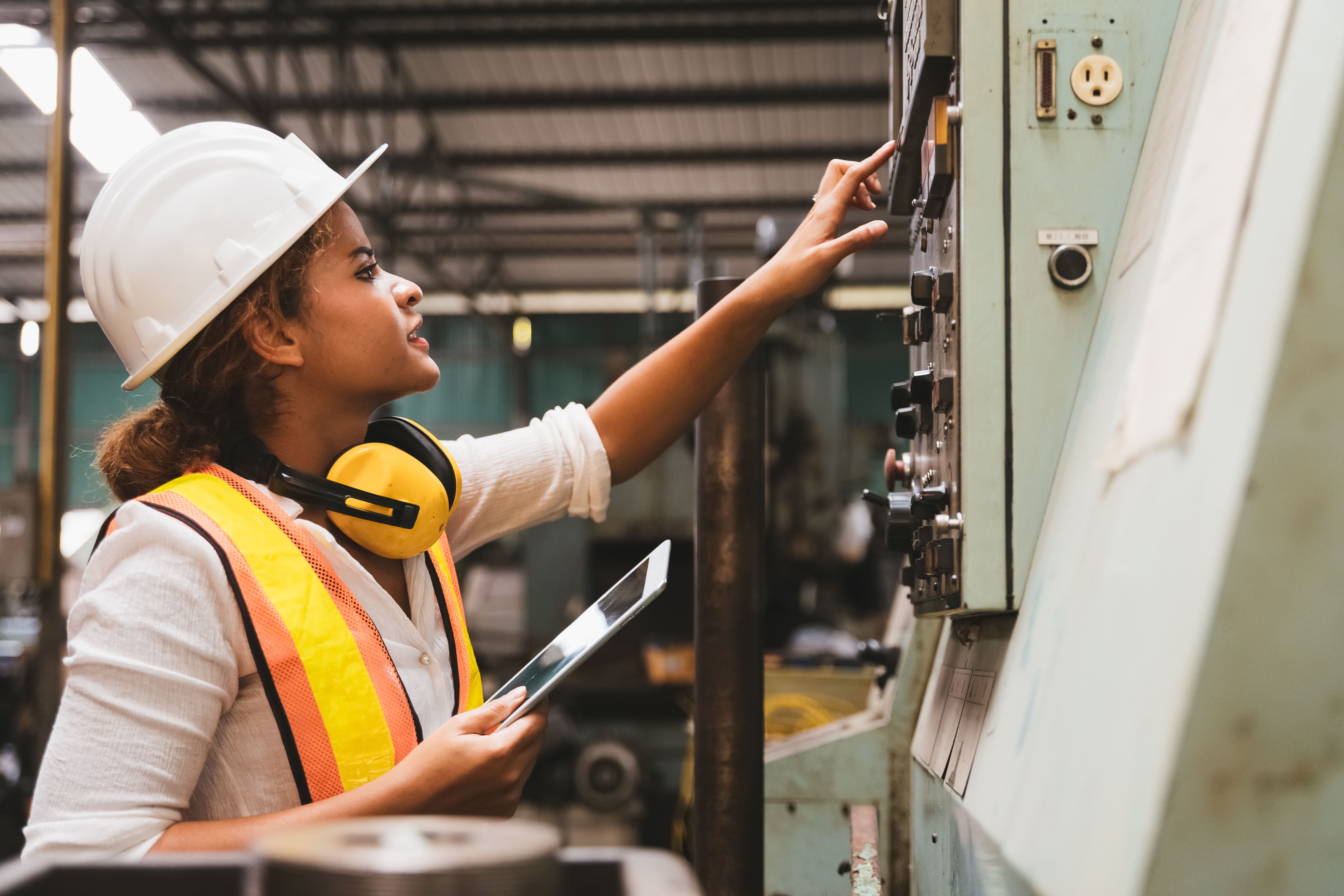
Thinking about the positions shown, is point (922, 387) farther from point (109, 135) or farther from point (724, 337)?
point (109, 135)

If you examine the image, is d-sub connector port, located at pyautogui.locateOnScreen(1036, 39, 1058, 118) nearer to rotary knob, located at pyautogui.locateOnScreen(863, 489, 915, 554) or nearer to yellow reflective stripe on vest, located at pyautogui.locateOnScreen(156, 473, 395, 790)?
rotary knob, located at pyautogui.locateOnScreen(863, 489, 915, 554)

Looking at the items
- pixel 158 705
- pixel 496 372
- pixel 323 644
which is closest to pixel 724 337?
pixel 323 644

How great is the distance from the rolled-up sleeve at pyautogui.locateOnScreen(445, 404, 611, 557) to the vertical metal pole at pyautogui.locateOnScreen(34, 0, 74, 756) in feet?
7.38

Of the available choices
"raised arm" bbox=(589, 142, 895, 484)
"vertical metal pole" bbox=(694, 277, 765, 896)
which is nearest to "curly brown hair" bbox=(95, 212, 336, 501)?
"raised arm" bbox=(589, 142, 895, 484)

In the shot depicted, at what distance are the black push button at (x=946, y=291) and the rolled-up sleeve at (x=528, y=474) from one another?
0.44 meters

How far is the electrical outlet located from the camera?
1009mm

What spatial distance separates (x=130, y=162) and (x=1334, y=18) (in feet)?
3.46

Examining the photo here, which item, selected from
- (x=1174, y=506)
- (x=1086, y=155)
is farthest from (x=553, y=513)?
(x=1174, y=506)

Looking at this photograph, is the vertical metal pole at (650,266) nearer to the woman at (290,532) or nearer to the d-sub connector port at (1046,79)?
the woman at (290,532)

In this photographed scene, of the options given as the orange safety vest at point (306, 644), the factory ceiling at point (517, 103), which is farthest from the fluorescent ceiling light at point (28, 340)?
the orange safety vest at point (306, 644)

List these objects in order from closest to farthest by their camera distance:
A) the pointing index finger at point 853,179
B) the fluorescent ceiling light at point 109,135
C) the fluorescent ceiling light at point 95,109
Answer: the pointing index finger at point 853,179
the fluorescent ceiling light at point 95,109
the fluorescent ceiling light at point 109,135

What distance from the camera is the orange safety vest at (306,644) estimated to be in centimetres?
92

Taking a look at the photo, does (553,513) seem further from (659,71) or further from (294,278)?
(659,71)

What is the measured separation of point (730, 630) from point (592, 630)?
620 mm
